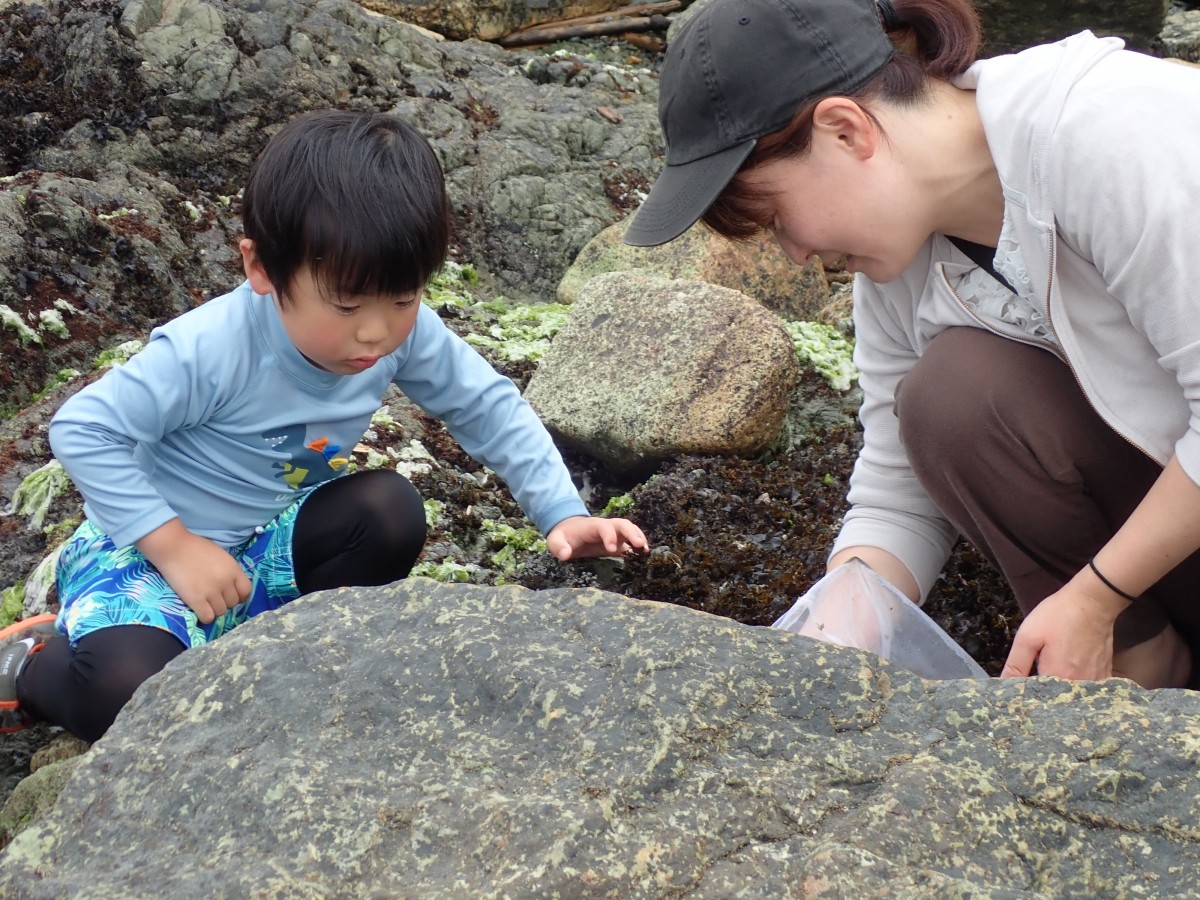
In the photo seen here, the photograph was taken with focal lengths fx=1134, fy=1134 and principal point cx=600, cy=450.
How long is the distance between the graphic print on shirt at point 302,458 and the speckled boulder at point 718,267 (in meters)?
2.78

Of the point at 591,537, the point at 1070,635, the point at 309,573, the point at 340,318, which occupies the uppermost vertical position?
the point at 340,318

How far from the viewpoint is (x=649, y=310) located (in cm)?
443

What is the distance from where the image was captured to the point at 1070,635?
2.15 m

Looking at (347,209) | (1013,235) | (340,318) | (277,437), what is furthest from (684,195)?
(277,437)

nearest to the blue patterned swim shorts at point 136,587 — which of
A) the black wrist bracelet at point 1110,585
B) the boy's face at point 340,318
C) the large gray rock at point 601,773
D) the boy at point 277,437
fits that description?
the boy at point 277,437

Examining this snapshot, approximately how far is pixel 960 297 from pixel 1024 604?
2.43ft

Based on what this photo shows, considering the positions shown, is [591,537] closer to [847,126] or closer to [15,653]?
[847,126]

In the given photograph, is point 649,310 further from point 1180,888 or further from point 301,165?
point 1180,888

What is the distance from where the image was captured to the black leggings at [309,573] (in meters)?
2.57

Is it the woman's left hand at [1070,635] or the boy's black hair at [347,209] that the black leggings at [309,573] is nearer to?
the boy's black hair at [347,209]

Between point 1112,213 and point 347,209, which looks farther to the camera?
point 347,209

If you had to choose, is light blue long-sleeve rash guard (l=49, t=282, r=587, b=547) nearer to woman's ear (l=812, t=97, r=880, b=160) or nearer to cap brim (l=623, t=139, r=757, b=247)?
cap brim (l=623, t=139, r=757, b=247)

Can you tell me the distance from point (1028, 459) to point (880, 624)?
0.47 metres

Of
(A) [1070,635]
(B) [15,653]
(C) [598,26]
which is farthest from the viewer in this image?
(C) [598,26]
